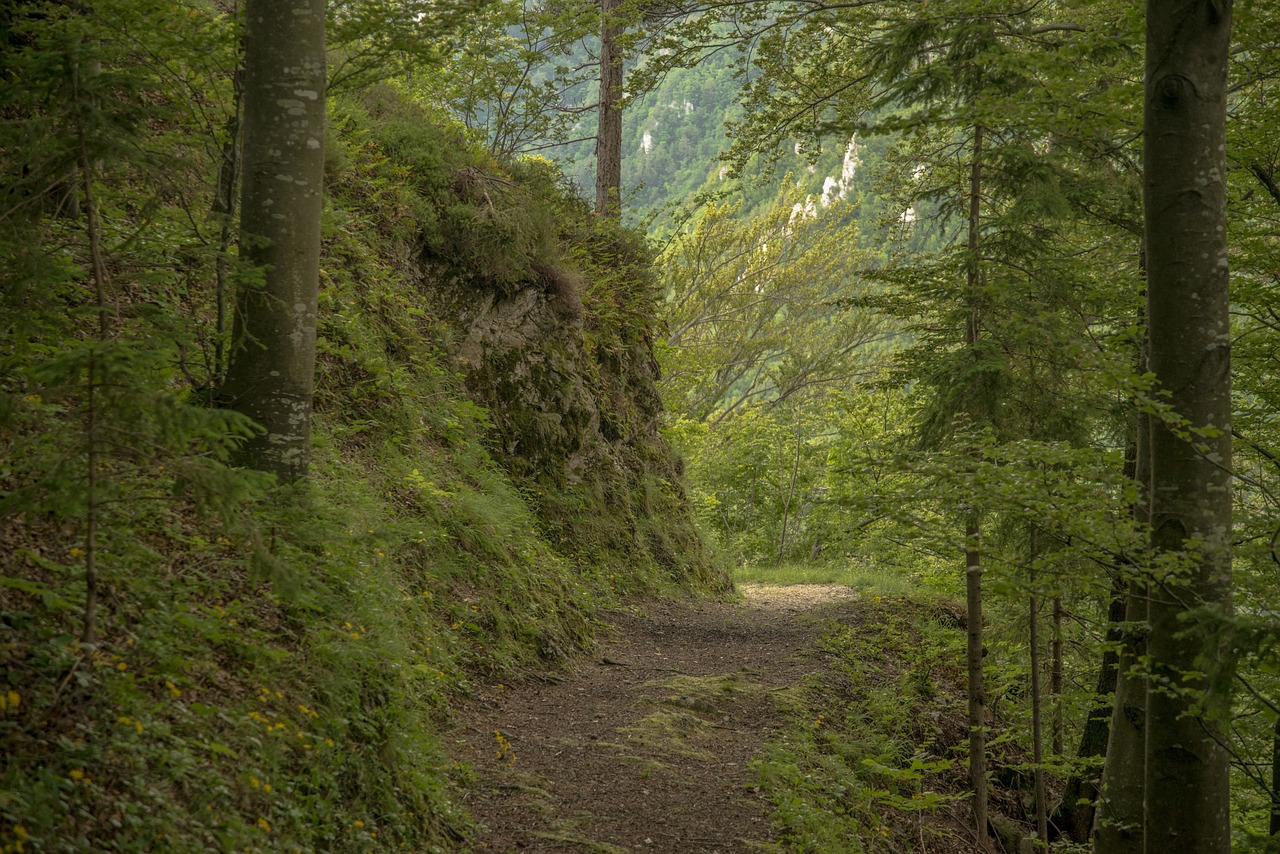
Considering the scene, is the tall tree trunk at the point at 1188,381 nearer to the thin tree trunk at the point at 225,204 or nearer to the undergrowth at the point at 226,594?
the undergrowth at the point at 226,594

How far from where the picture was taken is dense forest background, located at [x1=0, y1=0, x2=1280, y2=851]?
3260 millimetres

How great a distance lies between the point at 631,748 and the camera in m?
6.14

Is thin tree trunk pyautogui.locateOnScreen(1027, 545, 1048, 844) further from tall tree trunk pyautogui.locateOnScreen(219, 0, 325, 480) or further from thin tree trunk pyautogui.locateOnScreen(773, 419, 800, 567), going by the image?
thin tree trunk pyautogui.locateOnScreen(773, 419, 800, 567)

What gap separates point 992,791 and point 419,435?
7.68 m

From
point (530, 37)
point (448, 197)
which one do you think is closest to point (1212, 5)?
point (448, 197)

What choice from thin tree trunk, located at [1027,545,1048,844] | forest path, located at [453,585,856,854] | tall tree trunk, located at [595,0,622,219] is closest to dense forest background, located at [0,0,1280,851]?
thin tree trunk, located at [1027,545,1048,844]

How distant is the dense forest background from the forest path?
327 millimetres

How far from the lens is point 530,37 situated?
1117cm

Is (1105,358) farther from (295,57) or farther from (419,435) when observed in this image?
(419,435)

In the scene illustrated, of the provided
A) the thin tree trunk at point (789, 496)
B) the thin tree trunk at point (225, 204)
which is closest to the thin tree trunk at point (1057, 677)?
the thin tree trunk at point (225, 204)

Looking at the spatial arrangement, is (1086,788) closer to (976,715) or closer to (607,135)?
(976,715)

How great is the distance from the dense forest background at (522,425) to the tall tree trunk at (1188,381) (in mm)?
28

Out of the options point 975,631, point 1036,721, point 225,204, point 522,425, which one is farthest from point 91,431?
point 1036,721

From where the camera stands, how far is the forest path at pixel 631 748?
4.84 meters
